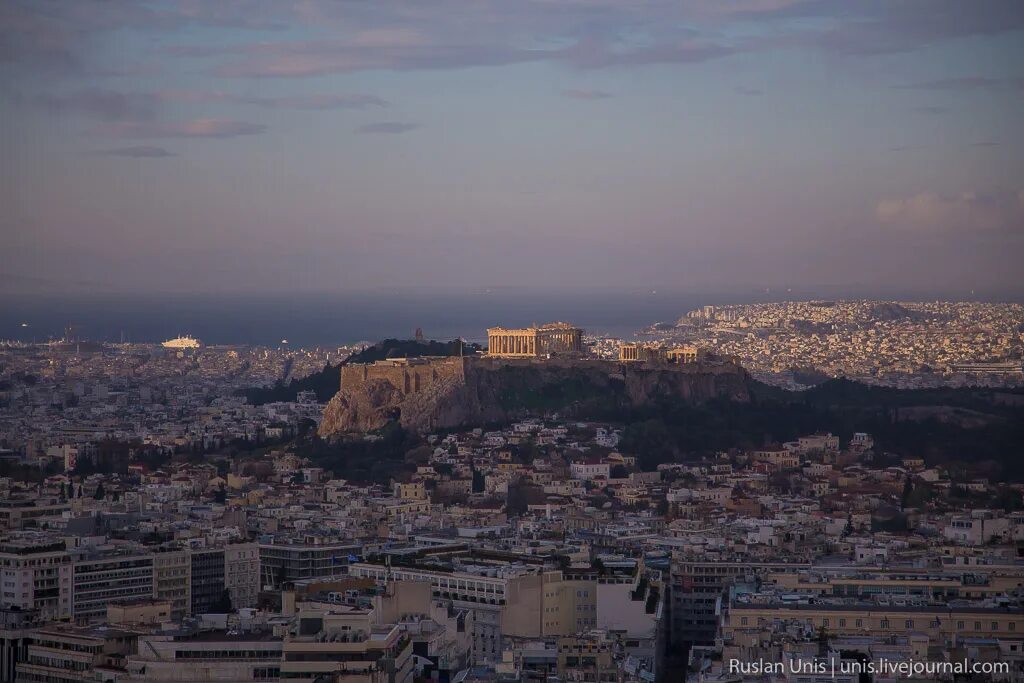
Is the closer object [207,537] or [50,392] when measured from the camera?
[207,537]

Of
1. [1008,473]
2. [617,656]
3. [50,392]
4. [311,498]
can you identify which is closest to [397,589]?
[617,656]

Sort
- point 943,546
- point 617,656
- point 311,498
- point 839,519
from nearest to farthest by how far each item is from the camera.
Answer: point 617,656
point 943,546
point 839,519
point 311,498

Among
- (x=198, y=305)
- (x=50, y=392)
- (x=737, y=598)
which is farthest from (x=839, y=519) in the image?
(x=198, y=305)

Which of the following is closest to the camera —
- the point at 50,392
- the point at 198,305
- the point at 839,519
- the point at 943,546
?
the point at 943,546

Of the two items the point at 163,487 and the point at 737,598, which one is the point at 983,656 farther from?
the point at 163,487

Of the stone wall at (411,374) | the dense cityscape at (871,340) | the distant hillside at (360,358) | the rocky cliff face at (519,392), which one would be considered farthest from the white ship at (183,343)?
the rocky cliff face at (519,392)

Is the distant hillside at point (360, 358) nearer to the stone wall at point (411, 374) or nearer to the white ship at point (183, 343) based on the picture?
the stone wall at point (411, 374)
